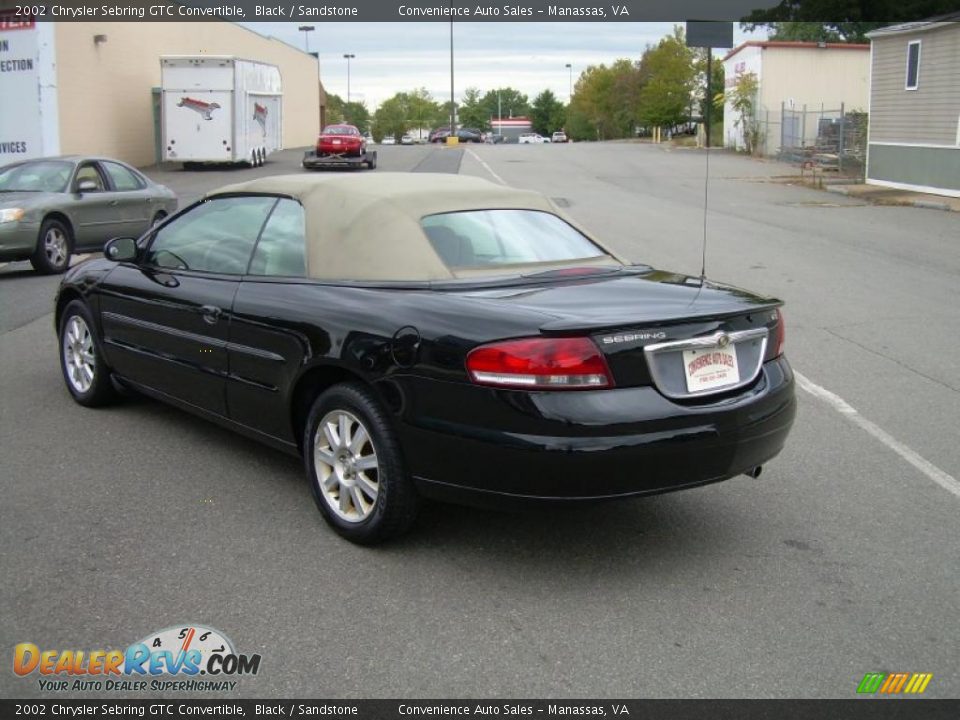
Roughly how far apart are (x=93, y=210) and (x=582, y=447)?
11828 millimetres

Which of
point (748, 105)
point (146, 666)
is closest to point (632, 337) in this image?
point (146, 666)

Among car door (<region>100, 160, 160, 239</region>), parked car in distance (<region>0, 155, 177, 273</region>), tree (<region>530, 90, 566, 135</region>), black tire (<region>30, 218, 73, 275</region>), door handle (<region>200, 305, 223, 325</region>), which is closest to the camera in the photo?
door handle (<region>200, 305, 223, 325</region>)

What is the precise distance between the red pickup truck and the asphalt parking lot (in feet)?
96.5

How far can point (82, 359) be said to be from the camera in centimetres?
660

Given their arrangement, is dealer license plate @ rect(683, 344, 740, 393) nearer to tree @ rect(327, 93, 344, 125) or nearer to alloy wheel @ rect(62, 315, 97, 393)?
alloy wheel @ rect(62, 315, 97, 393)

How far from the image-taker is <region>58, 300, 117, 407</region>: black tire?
252 inches

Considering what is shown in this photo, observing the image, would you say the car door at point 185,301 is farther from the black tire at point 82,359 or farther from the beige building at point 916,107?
the beige building at point 916,107

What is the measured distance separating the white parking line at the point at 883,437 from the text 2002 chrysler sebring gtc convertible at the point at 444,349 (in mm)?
1316

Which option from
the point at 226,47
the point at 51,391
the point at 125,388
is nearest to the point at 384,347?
the point at 125,388

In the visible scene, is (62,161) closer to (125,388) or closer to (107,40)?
(125,388)

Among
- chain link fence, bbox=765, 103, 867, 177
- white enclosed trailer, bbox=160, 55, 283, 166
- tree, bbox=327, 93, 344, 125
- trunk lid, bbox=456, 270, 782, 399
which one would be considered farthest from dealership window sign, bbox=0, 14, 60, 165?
tree, bbox=327, 93, 344, 125

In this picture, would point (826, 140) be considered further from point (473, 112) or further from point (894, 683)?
point (473, 112)

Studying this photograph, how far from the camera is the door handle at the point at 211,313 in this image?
5117 mm

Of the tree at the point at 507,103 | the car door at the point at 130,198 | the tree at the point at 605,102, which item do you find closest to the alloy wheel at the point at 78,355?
the car door at the point at 130,198
